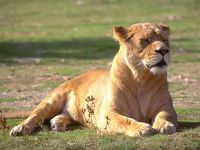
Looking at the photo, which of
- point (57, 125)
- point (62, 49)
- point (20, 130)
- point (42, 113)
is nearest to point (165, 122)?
point (57, 125)

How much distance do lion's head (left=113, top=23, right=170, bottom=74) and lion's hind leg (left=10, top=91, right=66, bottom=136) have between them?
1314 millimetres

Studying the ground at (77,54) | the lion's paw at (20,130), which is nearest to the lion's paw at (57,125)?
the ground at (77,54)

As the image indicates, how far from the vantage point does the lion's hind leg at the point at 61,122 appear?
8.77 metres

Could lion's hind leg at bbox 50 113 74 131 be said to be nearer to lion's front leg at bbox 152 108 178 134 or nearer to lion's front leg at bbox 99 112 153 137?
lion's front leg at bbox 99 112 153 137

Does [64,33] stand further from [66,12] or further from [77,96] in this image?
[77,96]

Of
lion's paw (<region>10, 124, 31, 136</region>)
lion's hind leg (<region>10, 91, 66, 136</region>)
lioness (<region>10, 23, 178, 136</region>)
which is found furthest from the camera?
lion's hind leg (<region>10, 91, 66, 136</region>)

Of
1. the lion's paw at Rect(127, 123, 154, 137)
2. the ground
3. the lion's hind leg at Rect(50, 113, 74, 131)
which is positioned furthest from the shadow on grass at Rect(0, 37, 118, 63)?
the lion's paw at Rect(127, 123, 154, 137)

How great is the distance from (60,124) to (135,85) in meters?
1.13

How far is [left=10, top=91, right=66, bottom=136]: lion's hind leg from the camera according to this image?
837 cm

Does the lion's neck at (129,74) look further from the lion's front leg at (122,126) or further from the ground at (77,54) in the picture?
the ground at (77,54)

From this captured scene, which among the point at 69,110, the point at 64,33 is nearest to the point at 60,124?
the point at 69,110

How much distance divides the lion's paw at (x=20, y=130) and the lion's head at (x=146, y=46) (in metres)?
1.33

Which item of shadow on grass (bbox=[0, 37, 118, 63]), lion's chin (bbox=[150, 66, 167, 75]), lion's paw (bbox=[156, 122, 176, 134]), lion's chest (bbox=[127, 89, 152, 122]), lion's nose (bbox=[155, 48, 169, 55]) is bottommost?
shadow on grass (bbox=[0, 37, 118, 63])

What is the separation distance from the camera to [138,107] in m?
8.29
